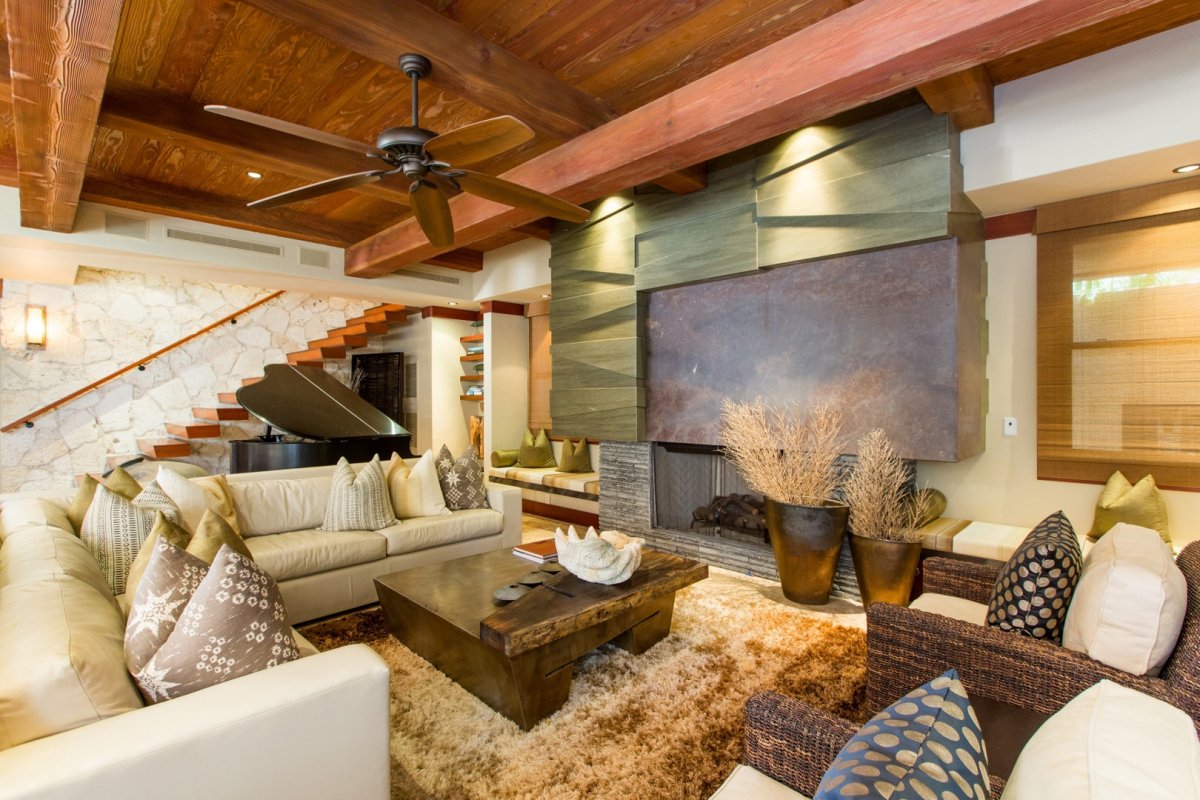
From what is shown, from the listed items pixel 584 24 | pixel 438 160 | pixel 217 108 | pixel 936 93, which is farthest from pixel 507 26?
pixel 936 93

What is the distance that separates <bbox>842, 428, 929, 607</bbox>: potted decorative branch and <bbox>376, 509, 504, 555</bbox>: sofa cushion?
7.65 feet

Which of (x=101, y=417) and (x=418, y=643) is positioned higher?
(x=101, y=417)

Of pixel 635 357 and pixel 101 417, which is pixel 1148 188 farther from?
pixel 101 417

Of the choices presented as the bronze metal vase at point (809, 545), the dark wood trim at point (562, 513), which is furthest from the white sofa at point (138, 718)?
the dark wood trim at point (562, 513)

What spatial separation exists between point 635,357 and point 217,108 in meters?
2.93

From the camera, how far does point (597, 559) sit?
2.47 meters

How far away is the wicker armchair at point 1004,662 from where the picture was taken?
1.28 meters

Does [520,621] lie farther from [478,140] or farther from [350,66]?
[350,66]

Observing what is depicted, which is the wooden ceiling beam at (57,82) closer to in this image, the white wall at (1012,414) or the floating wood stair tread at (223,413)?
the floating wood stair tread at (223,413)

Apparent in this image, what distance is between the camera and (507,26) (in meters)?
2.34

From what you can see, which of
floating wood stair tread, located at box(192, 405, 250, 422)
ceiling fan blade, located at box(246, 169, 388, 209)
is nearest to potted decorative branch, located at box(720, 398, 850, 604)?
ceiling fan blade, located at box(246, 169, 388, 209)

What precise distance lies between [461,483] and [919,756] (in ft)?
11.5

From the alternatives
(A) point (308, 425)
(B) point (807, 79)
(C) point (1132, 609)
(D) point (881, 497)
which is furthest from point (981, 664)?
(A) point (308, 425)

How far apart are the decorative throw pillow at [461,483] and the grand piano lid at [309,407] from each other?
5.56 feet
